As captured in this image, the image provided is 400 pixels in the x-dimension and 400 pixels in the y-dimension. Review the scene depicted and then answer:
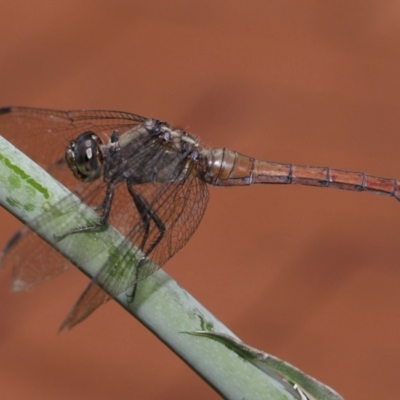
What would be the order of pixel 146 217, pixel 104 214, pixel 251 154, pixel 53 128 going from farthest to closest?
1. pixel 251 154
2. pixel 53 128
3. pixel 146 217
4. pixel 104 214

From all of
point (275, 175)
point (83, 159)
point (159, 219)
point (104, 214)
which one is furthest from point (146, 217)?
point (275, 175)

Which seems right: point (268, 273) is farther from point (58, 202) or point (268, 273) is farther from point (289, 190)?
point (58, 202)

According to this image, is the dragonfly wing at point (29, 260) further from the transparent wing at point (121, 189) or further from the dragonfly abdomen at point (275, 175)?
the dragonfly abdomen at point (275, 175)

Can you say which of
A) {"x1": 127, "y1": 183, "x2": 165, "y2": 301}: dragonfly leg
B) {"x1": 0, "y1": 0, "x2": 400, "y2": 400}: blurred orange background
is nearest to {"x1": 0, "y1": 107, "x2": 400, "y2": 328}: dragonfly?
{"x1": 127, "y1": 183, "x2": 165, "y2": 301}: dragonfly leg

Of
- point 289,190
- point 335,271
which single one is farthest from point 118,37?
point 335,271

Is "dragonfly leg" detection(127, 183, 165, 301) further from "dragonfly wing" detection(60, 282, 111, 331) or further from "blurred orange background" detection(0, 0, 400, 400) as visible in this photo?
"blurred orange background" detection(0, 0, 400, 400)

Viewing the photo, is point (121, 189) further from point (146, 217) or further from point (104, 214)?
point (104, 214)

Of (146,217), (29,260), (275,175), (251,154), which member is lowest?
(29,260)
